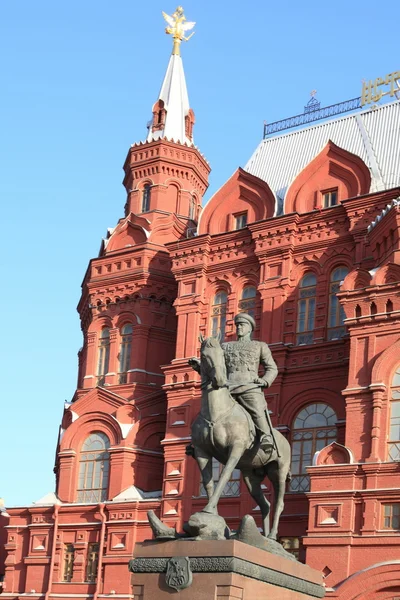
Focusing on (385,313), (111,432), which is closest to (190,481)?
(111,432)

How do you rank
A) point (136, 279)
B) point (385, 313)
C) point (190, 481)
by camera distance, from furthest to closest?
point (136, 279) < point (190, 481) < point (385, 313)

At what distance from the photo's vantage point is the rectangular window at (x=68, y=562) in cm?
3631

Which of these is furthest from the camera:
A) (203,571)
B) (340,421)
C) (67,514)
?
(67,514)

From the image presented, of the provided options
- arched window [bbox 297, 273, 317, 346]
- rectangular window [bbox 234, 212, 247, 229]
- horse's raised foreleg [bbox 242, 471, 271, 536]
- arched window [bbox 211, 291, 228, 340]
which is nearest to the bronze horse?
horse's raised foreleg [bbox 242, 471, 271, 536]

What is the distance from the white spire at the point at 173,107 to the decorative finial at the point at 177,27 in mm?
592

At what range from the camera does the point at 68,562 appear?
36.6m

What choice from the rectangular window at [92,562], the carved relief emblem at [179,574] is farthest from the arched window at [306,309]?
the carved relief emblem at [179,574]

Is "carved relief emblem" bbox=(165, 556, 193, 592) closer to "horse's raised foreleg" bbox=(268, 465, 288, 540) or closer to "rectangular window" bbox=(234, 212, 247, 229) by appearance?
"horse's raised foreleg" bbox=(268, 465, 288, 540)

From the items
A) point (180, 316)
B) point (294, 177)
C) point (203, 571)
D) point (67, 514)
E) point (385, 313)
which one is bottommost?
point (203, 571)

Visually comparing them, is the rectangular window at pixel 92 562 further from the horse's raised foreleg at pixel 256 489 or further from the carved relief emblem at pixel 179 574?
the carved relief emblem at pixel 179 574

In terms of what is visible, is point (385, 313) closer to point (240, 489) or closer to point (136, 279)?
point (240, 489)

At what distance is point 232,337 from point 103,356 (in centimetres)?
630

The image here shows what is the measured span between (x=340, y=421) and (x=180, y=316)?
785 cm

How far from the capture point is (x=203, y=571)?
1397cm
